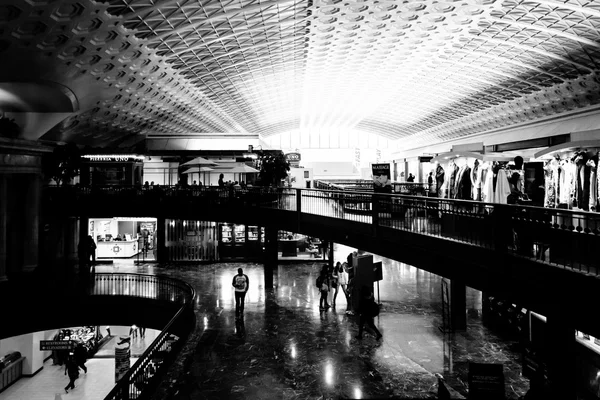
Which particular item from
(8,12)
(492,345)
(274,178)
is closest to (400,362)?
(492,345)

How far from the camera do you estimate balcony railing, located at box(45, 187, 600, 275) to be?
5.72 meters

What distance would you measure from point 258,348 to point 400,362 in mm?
4431

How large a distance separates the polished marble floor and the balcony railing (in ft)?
12.1

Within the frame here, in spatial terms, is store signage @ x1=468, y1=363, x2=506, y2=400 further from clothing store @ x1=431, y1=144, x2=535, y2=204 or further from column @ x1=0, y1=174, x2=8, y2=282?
column @ x1=0, y1=174, x2=8, y2=282

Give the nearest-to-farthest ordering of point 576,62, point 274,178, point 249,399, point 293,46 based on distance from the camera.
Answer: point 249,399
point 274,178
point 576,62
point 293,46

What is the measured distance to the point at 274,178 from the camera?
21.1 m

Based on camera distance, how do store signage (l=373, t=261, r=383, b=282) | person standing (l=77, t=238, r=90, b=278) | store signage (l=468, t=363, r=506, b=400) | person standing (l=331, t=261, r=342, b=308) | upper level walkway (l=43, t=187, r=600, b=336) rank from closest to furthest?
upper level walkway (l=43, t=187, r=600, b=336) → store signage (l=468, t=363, r=506, b=400) → store signage (l=373, t=261, r=383, b=282) → person standing (l=331, t=261, r=342, b=308) → person standing (l=77, t=238, r=90, b=278)

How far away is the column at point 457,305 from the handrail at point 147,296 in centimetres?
914

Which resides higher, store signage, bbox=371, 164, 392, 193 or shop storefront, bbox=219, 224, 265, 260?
store signage, bbox=371, 164, 392, 193

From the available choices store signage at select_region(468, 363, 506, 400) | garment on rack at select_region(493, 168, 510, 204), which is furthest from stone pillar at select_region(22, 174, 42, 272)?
garment on rack at select_region(493, 168, 510, 204)

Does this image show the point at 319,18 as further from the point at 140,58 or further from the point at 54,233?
the point at 54,233

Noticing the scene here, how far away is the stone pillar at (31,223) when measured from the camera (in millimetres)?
21000

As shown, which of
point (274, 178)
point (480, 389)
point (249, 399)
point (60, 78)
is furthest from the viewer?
point (274, 178)

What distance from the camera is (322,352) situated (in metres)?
11.9
